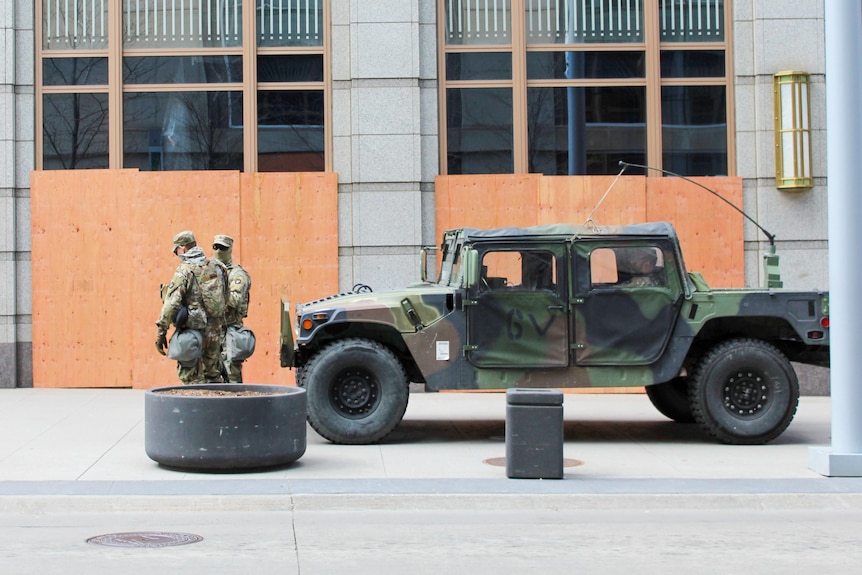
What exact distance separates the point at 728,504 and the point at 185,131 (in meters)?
9.92

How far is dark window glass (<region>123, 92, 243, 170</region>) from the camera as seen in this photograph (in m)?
15.8

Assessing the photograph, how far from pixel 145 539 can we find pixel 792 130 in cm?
1137

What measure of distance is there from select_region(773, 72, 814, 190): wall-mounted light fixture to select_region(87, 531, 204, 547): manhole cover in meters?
10.9

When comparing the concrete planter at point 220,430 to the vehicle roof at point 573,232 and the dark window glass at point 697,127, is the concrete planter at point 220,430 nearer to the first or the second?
the vehicle roof at point 573,232

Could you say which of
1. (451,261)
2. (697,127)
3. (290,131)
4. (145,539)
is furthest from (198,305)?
(697,127)

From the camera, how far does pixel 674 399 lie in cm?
1268

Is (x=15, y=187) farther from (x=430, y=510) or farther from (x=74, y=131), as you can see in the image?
(x=430, y=510)

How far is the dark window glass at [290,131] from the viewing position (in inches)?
627

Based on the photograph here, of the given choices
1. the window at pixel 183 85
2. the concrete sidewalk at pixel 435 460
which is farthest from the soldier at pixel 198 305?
the window at pixel 183 85

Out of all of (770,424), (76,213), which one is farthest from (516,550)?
(76,213)

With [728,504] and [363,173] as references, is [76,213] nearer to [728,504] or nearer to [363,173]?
[363,173]

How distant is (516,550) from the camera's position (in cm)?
715

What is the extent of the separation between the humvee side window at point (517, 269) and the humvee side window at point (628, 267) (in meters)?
0.44

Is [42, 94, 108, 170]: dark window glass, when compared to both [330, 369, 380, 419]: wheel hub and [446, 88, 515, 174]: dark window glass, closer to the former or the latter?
[446, 88, 515, 174]: dark window glass
